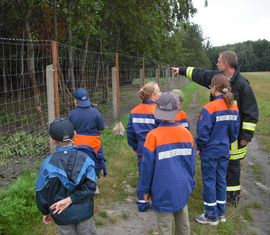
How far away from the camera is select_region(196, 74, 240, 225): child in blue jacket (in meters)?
3.16

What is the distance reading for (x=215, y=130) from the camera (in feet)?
10.5

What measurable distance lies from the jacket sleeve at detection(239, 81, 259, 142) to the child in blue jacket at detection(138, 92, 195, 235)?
140 cm

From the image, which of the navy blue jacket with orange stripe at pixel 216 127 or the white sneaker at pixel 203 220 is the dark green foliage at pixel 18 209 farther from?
the navy blue jacket with orange stripe at pixel 216 127

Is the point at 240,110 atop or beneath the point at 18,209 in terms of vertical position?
atop

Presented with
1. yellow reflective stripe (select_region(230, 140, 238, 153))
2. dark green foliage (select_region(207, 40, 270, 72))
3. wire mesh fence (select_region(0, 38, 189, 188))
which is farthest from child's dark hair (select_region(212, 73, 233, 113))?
dark green foliage (select_region(207, 40, 270, 72))

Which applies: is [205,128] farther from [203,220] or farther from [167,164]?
[203,220]

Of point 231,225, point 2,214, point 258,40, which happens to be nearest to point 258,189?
point 231,225

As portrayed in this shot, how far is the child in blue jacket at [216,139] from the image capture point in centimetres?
316

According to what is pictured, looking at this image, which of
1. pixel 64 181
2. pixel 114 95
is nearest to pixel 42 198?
pixel 64 181

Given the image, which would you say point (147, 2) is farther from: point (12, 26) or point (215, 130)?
point (215, 130)

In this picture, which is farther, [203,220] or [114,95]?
[114,95]

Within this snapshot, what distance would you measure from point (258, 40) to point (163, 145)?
135714 millimetres

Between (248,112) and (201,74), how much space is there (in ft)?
2.93

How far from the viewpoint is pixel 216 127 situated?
319 centimetres
